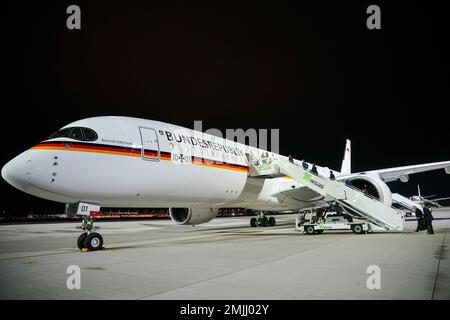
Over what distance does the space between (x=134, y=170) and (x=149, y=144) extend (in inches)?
36.2

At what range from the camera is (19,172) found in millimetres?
7812

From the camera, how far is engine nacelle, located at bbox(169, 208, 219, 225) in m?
13.4

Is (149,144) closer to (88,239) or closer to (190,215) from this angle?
(88,239)

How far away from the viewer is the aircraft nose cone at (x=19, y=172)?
25.6 ft

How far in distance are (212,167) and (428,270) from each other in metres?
7.51

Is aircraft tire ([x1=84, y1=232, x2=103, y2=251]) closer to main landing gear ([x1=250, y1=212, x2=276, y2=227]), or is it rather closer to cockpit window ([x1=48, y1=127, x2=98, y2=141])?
cockpit window ([x1=48, y1=127, x2=98, y2=141])

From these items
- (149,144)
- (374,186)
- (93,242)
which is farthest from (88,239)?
(374,186)

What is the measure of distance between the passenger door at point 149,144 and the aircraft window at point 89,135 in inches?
51.7

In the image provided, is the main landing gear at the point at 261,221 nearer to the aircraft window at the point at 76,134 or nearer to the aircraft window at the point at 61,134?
the aircraft window at the point at 76,134

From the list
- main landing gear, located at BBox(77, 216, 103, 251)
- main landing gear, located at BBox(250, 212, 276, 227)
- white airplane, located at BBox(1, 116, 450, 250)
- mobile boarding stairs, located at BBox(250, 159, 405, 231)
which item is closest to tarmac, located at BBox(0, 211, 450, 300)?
main landing gear, located at BBox(77, 216, 103, 251)

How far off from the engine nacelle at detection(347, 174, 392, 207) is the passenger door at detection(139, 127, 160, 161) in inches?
351
